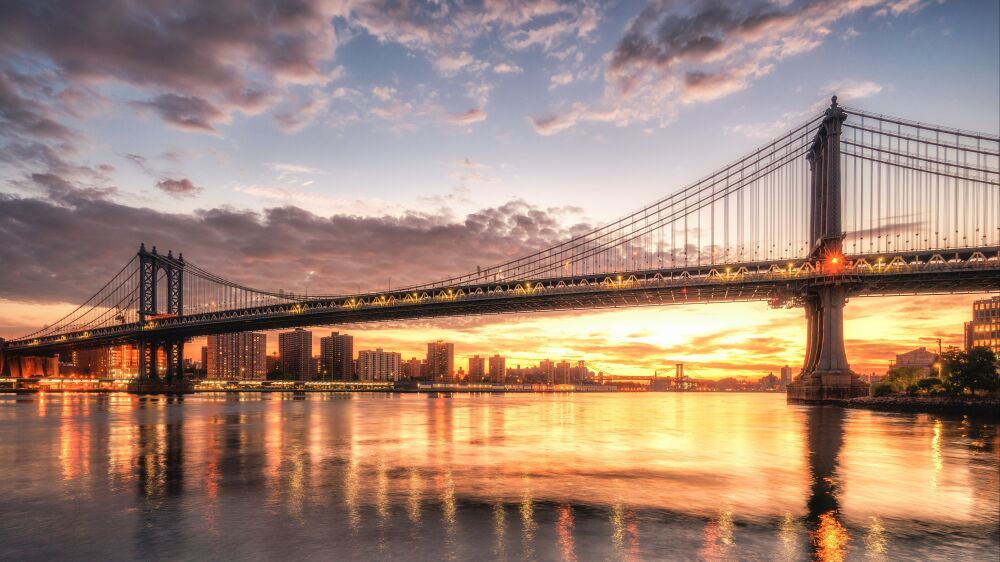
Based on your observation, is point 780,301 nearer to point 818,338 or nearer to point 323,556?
point 818,338

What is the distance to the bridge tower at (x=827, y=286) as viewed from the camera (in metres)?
56.3

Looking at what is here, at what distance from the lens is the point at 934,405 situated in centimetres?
5225

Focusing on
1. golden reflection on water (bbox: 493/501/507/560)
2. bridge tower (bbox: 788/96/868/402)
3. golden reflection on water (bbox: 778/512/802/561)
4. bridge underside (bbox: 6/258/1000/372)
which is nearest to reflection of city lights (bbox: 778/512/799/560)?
golden reflection on water (bbox: 778/512/802/561)

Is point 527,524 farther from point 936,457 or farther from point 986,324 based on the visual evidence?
point 986,324

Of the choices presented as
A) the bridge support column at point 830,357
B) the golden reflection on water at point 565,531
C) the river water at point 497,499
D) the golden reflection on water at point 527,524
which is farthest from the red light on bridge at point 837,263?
the golden reflection on water at point 565,531

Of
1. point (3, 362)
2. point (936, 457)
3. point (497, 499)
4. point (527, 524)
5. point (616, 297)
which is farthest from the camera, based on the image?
point (3, 362)

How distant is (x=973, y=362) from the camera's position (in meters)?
54.9

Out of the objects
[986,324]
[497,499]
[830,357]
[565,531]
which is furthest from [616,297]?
[986,324]

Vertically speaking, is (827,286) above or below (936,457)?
above

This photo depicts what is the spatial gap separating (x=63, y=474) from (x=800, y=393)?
209 feet

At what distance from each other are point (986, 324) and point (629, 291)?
372ft

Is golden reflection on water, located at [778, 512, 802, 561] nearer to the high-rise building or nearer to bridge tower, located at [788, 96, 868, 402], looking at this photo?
bridge tower, located at [788, 96, 868, 402]

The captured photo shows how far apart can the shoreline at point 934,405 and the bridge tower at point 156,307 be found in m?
111

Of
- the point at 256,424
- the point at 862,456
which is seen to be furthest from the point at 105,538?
the point at 256,424
